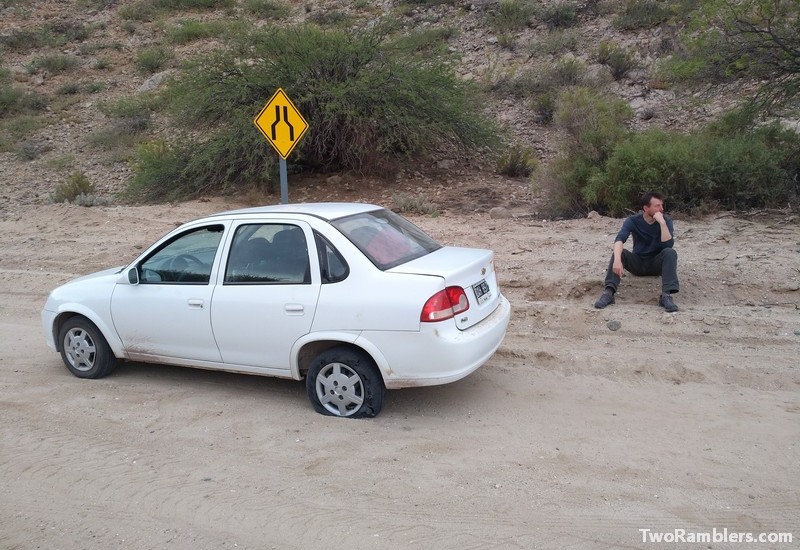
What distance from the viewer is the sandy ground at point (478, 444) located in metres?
4.22

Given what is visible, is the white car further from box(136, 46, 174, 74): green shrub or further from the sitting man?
box(136, 46, 174, 74): green shrub

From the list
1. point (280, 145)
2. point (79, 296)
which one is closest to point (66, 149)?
point (280, 145)

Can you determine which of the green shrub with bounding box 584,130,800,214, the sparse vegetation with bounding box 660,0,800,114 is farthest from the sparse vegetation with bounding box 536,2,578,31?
the green shrub with bounding box 584,130,800,214

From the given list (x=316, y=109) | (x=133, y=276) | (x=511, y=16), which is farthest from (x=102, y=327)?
(x=511, y=16)

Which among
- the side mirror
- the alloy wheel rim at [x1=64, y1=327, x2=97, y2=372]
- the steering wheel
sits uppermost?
the steering wheel

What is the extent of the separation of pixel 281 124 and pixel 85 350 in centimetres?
435

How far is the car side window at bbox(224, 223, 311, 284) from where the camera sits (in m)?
5.87

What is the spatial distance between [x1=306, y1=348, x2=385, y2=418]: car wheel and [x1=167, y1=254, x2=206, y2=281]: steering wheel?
1.45m

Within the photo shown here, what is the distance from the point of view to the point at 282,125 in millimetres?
10016

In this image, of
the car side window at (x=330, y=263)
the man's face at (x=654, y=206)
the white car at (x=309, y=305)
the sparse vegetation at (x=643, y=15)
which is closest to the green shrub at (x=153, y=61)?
the sparse vegetation at (x=643, y=15)

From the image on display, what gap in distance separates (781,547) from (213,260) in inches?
177

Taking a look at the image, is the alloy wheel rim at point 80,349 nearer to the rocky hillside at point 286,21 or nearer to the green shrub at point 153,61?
the rocky hillside at point 286,21

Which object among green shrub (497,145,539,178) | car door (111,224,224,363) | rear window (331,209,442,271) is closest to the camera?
rear window (331,209,442,271)

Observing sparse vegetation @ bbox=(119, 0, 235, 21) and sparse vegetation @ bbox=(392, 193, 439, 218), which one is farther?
sparse vegetation @ bbox=(119, 0, 235, 21)
